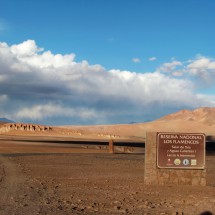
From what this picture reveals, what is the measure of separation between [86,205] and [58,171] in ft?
34.0

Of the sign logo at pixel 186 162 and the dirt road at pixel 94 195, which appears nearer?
the dirt road at pixel 94 195

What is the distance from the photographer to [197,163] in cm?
1777

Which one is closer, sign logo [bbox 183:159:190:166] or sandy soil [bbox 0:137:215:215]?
sandy soil [bbox 0:137:215:215]

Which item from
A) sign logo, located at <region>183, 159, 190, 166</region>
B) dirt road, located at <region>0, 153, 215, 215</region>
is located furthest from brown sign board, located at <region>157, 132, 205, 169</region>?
dirt road, located at <region>0, 153, 215, 215</region>

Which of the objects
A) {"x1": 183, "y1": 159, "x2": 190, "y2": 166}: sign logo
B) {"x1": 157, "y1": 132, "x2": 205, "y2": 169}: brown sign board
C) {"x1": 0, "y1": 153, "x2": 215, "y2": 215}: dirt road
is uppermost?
{"x1": 157, "y1": 132, "x2": 205, "y2": 169}: brown sign board

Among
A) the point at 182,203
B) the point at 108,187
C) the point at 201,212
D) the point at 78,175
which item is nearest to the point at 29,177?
the point at 78,175

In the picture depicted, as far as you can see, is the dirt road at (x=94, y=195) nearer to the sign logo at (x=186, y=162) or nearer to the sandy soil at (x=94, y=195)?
the sandy soil at (x=94, y=195)

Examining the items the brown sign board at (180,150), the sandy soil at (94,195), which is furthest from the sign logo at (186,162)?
the sandy soil at (94,195)

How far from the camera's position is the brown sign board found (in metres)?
17.8

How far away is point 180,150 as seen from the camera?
58.7 feet

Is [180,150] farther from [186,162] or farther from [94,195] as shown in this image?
[94,195]

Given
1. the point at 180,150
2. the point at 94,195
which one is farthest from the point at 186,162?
the point at 94,195

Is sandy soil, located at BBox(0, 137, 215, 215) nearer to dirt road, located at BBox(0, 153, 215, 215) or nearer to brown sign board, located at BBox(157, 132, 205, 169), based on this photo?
dirt road, located at BBox(0, 153, 215, 215)

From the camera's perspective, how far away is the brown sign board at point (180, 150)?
17.8 metres
